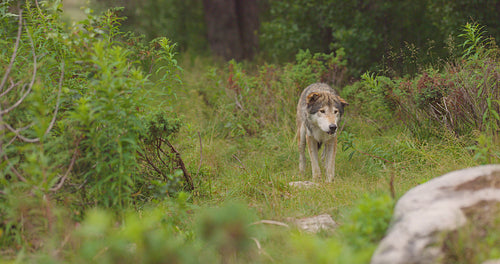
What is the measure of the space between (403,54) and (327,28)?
13.6 feet

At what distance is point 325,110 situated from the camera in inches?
258

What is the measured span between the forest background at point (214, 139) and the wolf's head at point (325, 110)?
377 mm

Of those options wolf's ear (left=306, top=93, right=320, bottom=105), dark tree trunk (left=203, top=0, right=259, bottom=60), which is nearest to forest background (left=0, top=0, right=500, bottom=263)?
wolf's ear (left=306, top=93, right=320, bottom=105)

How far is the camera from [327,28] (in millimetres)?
11586

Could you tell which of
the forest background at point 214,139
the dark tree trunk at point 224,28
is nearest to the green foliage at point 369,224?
the forest background at point 214,139

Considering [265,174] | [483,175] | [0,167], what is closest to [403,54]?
[265,174]

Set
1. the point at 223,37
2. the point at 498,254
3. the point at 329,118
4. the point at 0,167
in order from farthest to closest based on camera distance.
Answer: the point at 223,37
the point at 329,118
the point at 0,167
the point at 498,254

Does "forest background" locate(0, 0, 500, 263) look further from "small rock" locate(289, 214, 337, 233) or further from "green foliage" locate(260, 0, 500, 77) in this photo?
"small rock" locate(289, 214, 337, 233)

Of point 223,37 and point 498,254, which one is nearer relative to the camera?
point 498,254

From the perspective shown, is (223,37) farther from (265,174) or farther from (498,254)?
(498,254)

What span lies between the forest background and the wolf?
281 millimetres

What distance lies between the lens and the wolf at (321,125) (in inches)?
254

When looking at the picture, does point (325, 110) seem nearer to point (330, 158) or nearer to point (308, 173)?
point (330, 158)

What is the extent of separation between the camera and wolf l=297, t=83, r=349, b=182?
6459 millimetres
